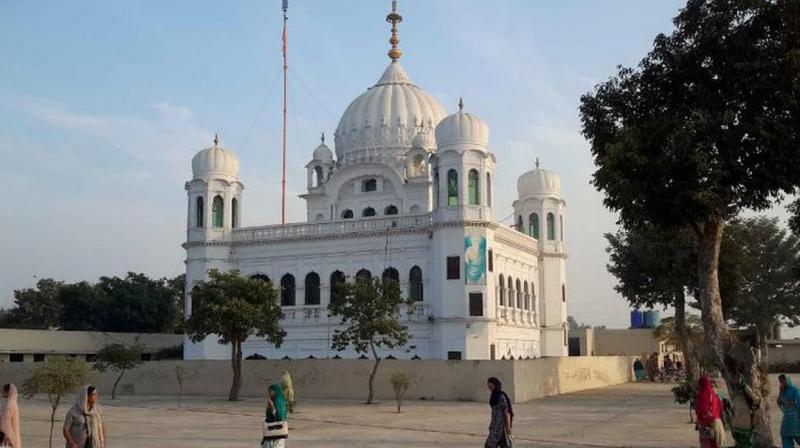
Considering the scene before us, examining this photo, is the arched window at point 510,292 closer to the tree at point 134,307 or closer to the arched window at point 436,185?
the arched window at point 436,185

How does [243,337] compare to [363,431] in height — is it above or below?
above

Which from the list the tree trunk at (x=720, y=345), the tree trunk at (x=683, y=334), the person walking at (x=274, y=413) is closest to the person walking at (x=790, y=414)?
the tree trunk at (x=720, y=345)

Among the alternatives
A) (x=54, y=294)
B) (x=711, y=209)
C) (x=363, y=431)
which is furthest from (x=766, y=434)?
(x=54, y=294)

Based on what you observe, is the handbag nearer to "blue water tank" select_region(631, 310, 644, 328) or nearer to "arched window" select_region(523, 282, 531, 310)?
"arched window" select_region(523, 282, 531, 310)

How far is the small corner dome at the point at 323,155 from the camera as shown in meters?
52.7

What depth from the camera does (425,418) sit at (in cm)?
2381

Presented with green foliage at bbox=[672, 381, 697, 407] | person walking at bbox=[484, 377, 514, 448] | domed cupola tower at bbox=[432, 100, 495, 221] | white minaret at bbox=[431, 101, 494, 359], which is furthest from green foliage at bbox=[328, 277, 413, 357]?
person walking at bbox=[484, 377, 514, 448]

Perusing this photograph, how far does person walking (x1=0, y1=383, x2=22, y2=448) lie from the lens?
38.0 feet

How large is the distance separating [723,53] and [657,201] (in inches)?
115

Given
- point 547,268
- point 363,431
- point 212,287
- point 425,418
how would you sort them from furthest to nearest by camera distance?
point 547,268 → point 212,287 → point 425,418 → point 363,431

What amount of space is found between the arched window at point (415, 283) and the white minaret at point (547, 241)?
394 inches

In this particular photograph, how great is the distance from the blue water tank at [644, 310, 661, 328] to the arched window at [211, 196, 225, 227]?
35159 millimetres

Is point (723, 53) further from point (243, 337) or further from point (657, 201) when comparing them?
point (243, 337)

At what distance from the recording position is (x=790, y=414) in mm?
13453
